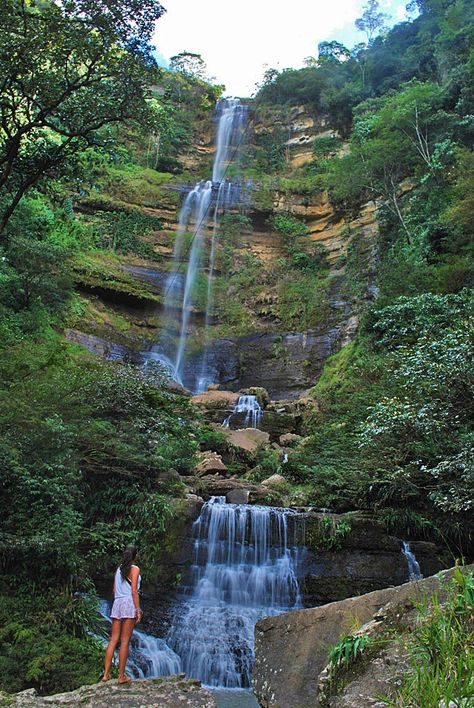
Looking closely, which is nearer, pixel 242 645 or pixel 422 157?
pixel 242 645

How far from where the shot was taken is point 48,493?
22.9 ft

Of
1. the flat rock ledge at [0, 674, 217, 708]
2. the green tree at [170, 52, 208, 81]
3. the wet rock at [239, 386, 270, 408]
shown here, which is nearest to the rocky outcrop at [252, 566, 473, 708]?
the flat rock ledge at [0, 674, 217, 708]

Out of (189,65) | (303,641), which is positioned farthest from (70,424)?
(189,65)

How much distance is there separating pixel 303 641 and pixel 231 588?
14.3 ft

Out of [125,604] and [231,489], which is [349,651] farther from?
[231,489]

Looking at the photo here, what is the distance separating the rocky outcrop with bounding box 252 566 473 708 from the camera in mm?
3879

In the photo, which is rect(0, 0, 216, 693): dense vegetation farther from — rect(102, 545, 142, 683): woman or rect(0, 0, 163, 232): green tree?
rect(102, 545, 142, 683): woman

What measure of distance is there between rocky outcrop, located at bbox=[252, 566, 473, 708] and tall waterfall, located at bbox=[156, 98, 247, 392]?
16954mm

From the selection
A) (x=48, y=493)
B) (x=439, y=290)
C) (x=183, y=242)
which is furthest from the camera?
(x=183, y=242)

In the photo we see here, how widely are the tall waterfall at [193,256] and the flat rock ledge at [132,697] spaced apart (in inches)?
672

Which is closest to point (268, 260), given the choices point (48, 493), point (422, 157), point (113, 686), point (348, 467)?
point (422, 157)

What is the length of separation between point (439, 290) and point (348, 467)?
6987 millimetres

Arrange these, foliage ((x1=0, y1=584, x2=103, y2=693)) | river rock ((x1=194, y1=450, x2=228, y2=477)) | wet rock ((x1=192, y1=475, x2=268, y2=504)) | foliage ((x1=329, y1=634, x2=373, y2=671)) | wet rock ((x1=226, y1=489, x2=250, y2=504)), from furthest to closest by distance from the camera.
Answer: river rock ((x1=194, y1=450, x2=228, y2=477)) → wet rock ((x1=192, y1=475, x2=268, y2=504)) → wet rock ((x1=226, y1=489, x2=250, y2=504)) → foliage ((x1=0, y1=584, x2=103, y2=693)) → foliage ((x1=329, y1=634, x2=373, y2=671))

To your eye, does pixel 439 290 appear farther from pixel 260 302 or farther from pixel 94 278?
pixel 94 278
